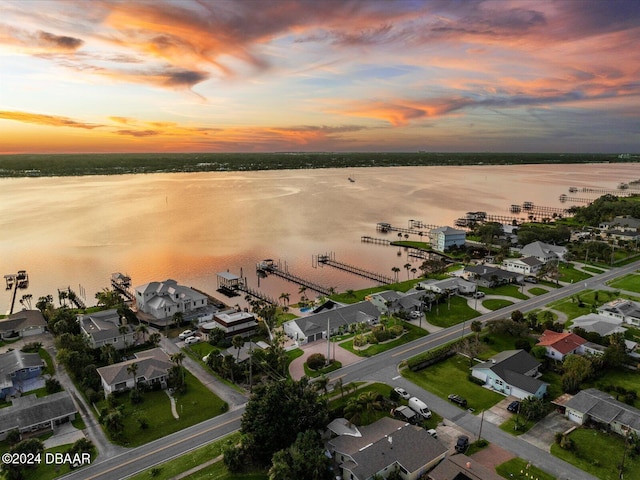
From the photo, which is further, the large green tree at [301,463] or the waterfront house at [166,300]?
the waterfront house at [166,300]

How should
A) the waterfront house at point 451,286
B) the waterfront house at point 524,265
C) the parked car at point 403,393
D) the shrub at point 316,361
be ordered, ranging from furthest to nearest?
the waterfront house at point 524,265 → the waterfront house at point 451,286 → the shrub at point 316,361 → the parked car at point 403,393

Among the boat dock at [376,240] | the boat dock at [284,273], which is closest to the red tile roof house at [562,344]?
the boat dock at [284,273]

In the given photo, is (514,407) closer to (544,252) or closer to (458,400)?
(458,400)

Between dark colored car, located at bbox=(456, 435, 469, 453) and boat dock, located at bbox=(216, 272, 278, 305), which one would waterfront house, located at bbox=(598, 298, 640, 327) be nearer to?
dark colored car, located at bbox=(456, 435, 469, 453)

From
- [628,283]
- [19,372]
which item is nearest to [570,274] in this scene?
[628,283]

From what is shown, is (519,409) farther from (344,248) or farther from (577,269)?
(344,248)

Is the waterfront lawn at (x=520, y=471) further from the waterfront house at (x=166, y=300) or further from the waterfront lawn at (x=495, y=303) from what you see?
the waterfront house at (x=166, y=300)
